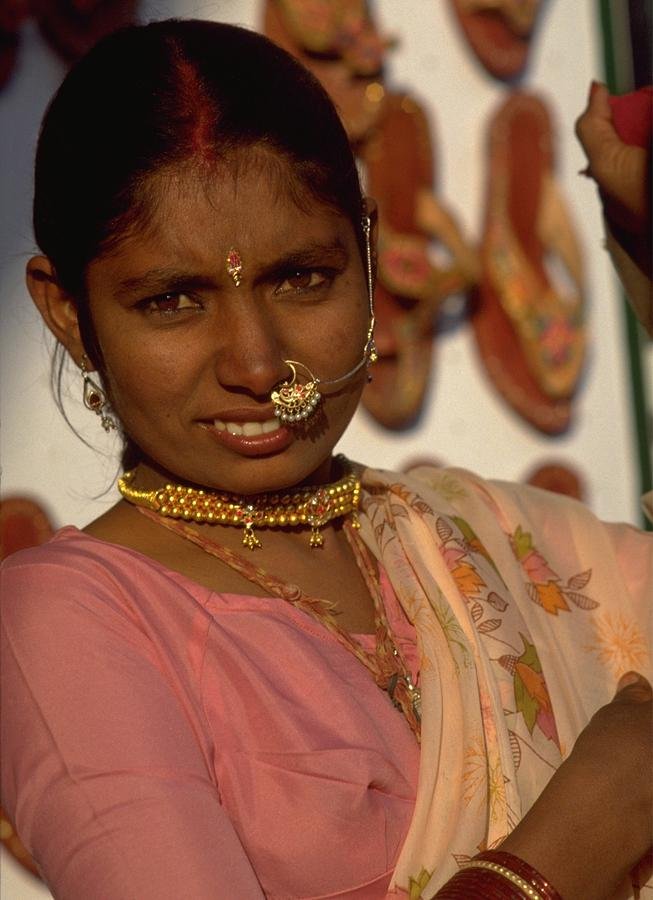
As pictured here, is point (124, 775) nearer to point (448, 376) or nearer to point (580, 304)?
point (448, 376)

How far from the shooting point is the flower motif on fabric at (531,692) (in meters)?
1.38

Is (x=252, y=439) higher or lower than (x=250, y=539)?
higher

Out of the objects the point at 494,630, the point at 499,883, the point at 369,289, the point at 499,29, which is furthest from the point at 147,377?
the point at 499,29

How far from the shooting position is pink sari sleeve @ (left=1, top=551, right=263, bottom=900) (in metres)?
1.09

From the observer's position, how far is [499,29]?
3.19 metres

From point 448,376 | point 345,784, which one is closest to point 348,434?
point 448,376

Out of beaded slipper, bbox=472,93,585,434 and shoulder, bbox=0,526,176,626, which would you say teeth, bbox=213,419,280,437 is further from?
beaded slipper, bbox=472,93,585,434

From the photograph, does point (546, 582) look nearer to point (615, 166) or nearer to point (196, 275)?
point (615, 166)

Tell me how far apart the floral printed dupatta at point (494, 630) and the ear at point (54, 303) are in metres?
0.40

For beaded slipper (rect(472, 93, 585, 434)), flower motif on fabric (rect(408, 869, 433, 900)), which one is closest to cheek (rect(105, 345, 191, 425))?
flower motif on fabric (rect(408, 869, 433, 900))

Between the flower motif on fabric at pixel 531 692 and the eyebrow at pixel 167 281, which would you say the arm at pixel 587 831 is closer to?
the flower motif on fabric at pixel 531 692

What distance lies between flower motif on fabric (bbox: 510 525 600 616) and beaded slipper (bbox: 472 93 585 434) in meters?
1.63

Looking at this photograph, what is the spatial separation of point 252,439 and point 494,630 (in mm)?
336

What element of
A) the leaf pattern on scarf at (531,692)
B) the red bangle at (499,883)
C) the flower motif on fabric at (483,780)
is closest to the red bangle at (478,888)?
the red bangle at (499,883)
